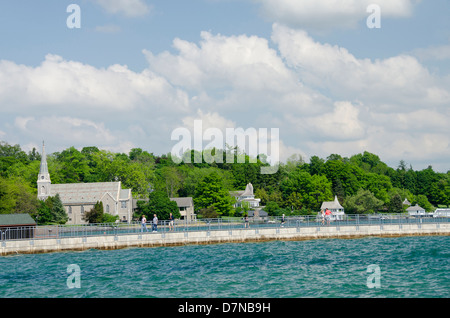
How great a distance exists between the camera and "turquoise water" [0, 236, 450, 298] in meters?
28.8

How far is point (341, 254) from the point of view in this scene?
44.1m

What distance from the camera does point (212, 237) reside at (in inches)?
2194

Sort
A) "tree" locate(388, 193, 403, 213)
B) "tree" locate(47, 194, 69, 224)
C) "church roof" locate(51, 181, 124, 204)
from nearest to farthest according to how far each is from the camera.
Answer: "tree" locate(47, 194, 69, 224)
"church roof" locate(51, 181, 124, 204)
"tree" locate(388, 193, 403, 213)

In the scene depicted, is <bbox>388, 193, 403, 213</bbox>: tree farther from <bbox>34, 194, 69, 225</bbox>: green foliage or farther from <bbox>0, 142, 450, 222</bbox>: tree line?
<bbox>34, 194, 69, 225</bbox>: green foliage

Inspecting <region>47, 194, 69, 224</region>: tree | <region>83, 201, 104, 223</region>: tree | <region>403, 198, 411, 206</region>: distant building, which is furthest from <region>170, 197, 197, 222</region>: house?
<region>403, 198, 411, 206</region>: distant building

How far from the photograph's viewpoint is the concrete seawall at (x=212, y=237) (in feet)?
160

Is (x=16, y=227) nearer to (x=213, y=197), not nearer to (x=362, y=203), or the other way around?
(x=213, y=197)

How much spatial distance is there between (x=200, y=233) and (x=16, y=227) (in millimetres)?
17923

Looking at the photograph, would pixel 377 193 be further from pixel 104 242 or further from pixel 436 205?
pixel 104 242

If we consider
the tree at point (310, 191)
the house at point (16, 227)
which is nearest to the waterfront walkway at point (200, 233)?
the house at point (16, 227)

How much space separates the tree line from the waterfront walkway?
23.9 metres

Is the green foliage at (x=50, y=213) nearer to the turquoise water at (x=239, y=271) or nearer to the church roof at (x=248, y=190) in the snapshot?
the turquoise water at (x=239, y=271)
